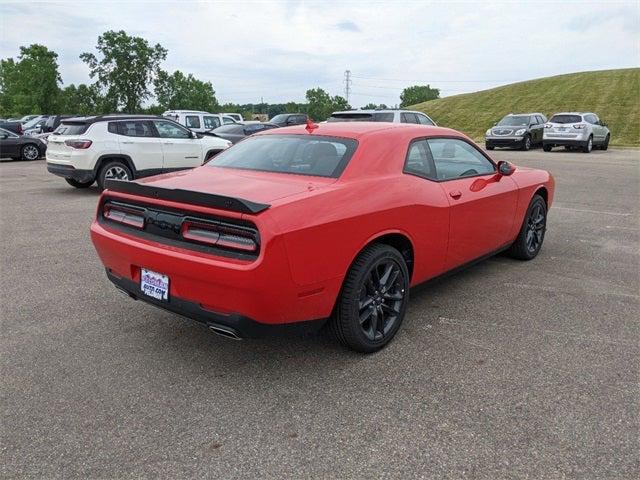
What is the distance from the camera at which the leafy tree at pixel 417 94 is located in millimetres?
135500

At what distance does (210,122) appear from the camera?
71.7 feet

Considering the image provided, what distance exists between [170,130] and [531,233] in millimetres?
8392

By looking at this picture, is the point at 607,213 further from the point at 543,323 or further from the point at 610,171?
the point at 610,171

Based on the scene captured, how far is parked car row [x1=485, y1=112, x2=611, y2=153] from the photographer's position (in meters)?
22.7

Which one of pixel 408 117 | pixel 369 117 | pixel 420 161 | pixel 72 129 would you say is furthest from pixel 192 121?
pixel 420 161

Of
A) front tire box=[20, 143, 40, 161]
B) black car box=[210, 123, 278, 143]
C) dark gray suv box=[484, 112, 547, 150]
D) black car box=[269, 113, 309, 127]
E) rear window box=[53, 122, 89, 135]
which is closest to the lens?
rear window box=[53, 122, 89, 135]

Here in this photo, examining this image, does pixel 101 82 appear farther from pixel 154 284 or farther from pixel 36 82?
pixel 154 284

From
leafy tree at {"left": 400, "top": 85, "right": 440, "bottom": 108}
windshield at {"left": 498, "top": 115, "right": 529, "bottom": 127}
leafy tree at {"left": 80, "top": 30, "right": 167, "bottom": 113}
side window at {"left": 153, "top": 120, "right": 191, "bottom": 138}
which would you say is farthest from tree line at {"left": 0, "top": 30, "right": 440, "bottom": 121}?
leafy tree at {"left": 400, "top": 85, "right": 440, "bottom": 108}

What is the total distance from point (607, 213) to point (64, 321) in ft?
27.5

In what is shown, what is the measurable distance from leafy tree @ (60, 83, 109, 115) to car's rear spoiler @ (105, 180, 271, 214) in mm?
55438

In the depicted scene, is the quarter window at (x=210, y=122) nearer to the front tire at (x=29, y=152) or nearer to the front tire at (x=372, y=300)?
the front tire at (x=29, y=152)

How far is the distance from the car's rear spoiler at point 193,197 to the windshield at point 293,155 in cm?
88

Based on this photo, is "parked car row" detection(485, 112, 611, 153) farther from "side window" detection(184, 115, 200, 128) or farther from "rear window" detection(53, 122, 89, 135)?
"rear window" detection(53, 122, 89, 135)

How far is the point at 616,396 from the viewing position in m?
3.05
